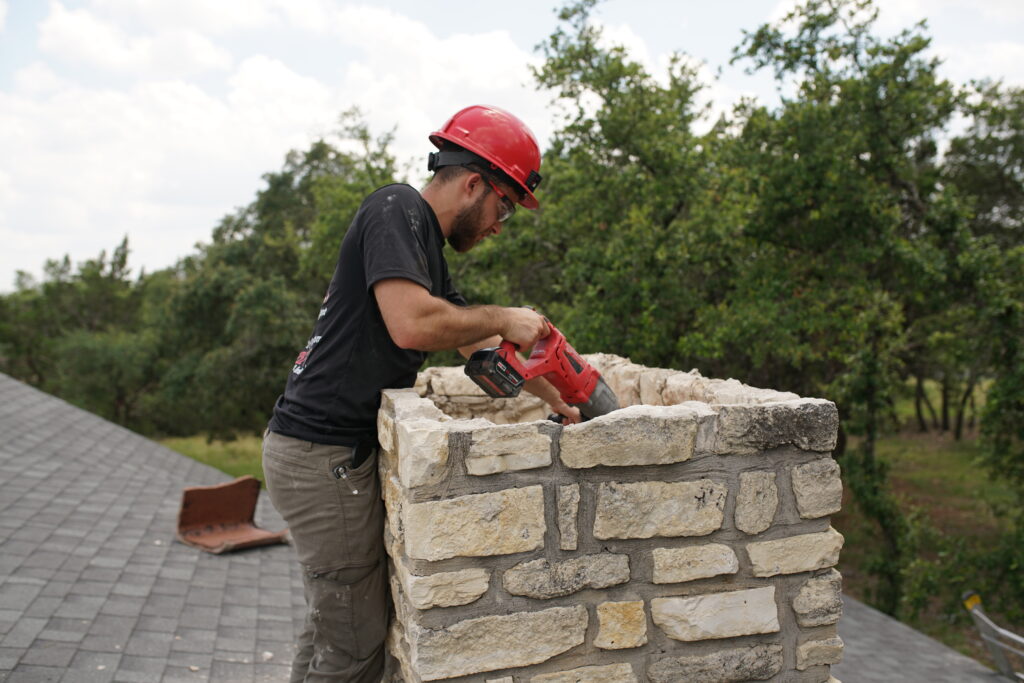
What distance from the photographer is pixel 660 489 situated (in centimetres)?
236

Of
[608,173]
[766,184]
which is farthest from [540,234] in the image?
[766,184]

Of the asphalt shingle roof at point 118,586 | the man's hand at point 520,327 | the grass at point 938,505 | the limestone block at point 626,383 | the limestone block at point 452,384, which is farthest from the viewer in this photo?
the grass at point 938,505

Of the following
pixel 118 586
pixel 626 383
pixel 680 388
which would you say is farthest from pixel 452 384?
pixel 118 586

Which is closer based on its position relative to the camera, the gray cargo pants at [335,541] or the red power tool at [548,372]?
the red power tool at [548,372]

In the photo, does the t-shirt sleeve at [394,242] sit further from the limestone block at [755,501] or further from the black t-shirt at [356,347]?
the limestone block at [755,501]

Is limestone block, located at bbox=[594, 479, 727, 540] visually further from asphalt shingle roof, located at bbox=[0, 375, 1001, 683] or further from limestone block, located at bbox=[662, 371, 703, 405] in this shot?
asphalt shingle roof, located at bbox=[0, 375, 1001, 683]

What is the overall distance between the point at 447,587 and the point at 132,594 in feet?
11.4

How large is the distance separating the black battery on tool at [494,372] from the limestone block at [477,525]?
1.39 feet

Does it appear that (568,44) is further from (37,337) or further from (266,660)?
(37,337)

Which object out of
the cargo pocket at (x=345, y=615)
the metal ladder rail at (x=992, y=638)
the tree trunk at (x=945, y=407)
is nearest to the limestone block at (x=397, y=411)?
the cargo pocket at (x=345, y=615)

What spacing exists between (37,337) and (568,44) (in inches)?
1001

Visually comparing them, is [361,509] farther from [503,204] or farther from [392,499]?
[503,204]

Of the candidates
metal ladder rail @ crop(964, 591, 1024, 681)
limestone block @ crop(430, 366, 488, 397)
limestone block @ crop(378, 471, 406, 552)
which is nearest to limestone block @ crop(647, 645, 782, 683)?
limestone block @ crop(378, 471, 406, 552)

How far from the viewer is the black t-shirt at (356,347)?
247cm
